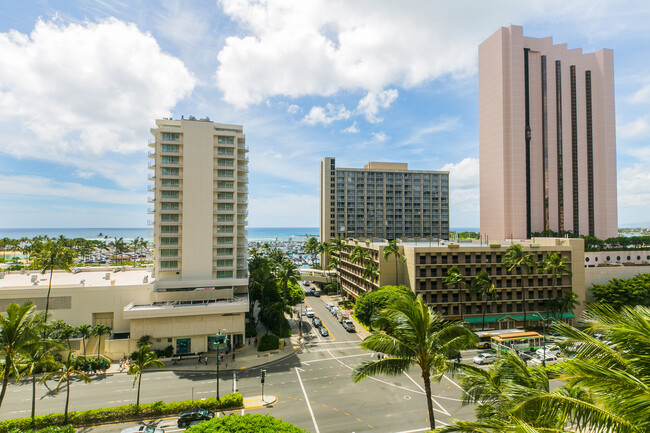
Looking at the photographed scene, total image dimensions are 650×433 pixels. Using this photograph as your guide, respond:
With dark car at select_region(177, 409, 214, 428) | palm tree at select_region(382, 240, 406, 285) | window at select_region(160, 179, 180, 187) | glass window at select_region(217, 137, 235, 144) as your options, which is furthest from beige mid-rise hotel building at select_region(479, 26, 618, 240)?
dark car at select_region(177, 409, 214, 428)

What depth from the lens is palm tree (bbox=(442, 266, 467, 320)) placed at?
53562 mm

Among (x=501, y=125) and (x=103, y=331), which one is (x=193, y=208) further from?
(x=501, y=125)

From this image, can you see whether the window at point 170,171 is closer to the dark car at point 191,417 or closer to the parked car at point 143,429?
the dark car at point 191,417

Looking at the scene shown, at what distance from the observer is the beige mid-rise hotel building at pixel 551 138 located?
9238 cm

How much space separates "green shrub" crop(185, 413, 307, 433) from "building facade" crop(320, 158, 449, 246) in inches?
4056

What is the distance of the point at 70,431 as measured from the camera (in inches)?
921

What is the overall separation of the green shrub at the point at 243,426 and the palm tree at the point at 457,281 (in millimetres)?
41845

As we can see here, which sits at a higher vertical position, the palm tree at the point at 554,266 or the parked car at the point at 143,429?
the palm tree at the point at 554,266

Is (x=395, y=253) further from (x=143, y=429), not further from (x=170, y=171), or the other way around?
(x=143, y=429)

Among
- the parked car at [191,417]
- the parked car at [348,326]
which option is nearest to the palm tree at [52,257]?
A: the parked car at [191,417]

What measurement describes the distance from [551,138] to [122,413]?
372ft

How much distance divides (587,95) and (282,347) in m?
111

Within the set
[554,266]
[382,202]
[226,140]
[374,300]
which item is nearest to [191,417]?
[374,300]

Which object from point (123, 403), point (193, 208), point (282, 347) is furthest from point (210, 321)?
point (193, 208)
